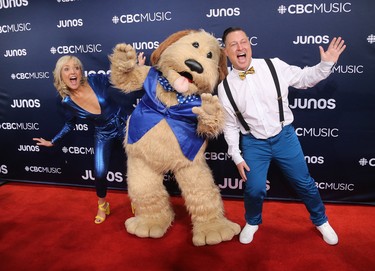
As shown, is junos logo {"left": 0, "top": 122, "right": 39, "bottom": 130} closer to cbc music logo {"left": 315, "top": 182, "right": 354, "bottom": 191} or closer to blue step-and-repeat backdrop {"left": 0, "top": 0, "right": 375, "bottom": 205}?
blue step-and-repeat backdrop {"left": 0, "top": 0, "right": 375, "bottom": 205}

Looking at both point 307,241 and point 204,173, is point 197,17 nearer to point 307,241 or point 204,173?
point 204,173

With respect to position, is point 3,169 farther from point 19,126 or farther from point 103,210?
point 103,210

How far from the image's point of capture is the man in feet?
7.52

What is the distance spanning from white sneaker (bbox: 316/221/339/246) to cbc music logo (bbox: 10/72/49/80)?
326cm

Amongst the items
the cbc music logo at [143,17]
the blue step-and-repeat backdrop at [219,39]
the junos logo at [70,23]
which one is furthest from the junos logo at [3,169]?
the cbc music logo at [143,17]

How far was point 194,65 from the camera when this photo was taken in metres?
2.29

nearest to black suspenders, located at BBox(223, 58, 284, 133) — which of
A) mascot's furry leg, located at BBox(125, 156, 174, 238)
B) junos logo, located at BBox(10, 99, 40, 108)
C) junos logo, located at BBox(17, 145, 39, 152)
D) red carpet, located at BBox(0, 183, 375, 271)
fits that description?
mascot's furry leg, located at BBox(125, 156, 174, 238)

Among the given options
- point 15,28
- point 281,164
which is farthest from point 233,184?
point 15,28

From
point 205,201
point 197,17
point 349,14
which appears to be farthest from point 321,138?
point 197,17

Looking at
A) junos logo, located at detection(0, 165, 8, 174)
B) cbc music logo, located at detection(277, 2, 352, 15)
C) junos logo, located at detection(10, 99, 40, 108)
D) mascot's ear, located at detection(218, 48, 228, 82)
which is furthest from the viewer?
junos logo, located at detection(0, 165, 8, 174)

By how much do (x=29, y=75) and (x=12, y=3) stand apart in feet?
2.68

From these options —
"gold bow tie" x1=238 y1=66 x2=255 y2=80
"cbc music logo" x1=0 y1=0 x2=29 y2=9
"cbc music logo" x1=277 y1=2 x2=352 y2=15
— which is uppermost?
"cbc music logo" x1=0 y1=0 x2=29 y2=9

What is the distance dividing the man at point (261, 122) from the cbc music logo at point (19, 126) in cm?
257

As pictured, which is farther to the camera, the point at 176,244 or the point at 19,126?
the point at 19,126
